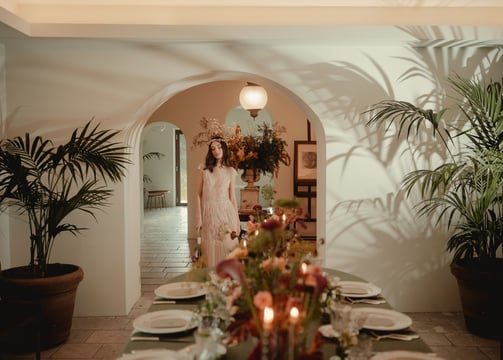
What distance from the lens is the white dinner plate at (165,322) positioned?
8.20 ft

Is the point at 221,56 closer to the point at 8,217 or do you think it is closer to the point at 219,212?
the point at 219,212

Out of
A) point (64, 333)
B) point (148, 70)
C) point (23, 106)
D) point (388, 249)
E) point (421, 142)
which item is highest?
point (148, 70)

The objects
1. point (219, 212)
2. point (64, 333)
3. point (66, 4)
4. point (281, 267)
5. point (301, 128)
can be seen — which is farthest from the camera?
point (301, 128)

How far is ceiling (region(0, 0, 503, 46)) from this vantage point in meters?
4.98

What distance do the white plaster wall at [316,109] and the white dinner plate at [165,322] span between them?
2774 mm

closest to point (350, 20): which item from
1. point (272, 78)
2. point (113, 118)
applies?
point (272, 78)

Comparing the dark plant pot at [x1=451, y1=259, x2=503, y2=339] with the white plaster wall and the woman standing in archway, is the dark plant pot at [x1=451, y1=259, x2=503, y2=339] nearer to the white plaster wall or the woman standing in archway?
the white plaster wall

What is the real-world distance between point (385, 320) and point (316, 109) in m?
3.05

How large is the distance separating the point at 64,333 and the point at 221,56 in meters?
3.00

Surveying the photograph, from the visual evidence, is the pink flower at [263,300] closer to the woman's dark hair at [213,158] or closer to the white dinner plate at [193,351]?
the white dinner plate at [193,351]

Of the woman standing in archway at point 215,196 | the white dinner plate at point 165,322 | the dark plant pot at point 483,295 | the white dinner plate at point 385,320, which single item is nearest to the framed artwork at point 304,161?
the woman standing in archway at point 215,196

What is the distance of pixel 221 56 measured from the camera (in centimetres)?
532

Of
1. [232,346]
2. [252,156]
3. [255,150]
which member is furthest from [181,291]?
[255,150]

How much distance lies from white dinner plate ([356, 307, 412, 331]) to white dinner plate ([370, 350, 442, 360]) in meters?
0.29
